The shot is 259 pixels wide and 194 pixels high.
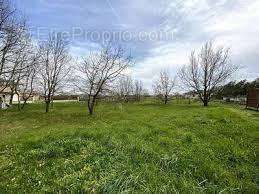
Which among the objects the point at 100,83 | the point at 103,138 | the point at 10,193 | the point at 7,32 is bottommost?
the point at 10,193

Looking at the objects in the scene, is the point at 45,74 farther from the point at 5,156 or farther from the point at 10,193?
the point at 10,193

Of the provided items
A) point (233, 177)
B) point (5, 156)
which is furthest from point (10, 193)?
point (233, 177)

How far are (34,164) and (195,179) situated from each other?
445cm

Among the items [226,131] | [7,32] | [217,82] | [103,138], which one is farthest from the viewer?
[217,82]

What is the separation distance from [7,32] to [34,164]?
58.1ft

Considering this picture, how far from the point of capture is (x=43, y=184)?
6371 millimetres

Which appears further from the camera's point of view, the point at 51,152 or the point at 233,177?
the point at 51,152

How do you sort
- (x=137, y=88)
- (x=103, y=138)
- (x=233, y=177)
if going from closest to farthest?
1. (x=233, y=177)
2. (x=103, y=138)
3. (x=137, y=88)

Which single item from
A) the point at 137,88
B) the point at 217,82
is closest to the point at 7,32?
the point at 217,82

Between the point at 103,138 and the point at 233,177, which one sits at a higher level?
the point at 103,138

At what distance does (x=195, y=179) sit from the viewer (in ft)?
22.8

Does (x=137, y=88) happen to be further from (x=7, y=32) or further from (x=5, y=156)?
(x=5, y=156)

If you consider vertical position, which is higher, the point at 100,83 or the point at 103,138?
the point at 100,83

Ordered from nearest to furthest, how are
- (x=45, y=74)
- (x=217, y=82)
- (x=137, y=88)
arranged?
1. (x=45, y=74)
2. (x=217, y=82)
3. (x=137, y=88)
